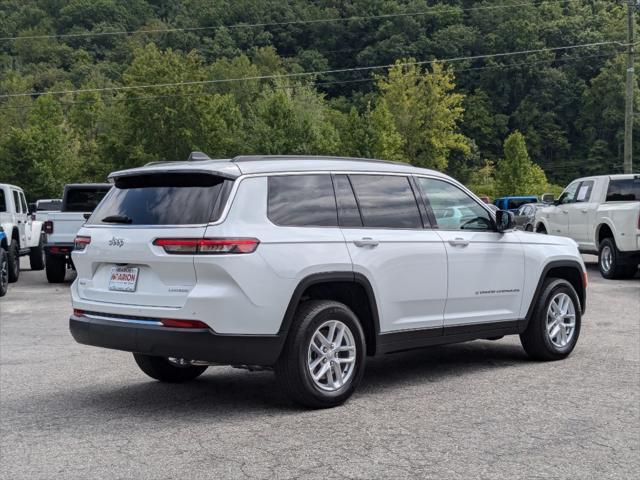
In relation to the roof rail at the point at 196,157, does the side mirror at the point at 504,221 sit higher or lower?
lower

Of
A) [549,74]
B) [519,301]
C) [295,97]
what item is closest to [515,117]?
[549,74]

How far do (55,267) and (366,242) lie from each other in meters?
14.0

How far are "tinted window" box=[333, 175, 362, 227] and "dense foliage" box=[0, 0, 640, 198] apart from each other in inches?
2630

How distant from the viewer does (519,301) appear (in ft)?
27.2

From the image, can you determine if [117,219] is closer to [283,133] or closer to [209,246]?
[209,246]

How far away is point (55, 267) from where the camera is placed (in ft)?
64.1

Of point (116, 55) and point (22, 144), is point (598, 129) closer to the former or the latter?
point (116, 55)

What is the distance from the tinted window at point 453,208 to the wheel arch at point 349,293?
1149mm

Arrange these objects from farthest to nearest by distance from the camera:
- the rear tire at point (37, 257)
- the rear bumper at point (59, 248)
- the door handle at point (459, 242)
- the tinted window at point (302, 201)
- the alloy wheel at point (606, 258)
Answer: the rear tire at point (37, 257)
the rear bumper at point (59, 248)
the alloy wheel at point (606, 258)
the door handle at point (459, 242)
the tinted window at point (302, 201)

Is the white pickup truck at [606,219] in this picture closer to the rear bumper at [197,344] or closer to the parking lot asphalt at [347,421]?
the parking lot asphalt at [347,421]

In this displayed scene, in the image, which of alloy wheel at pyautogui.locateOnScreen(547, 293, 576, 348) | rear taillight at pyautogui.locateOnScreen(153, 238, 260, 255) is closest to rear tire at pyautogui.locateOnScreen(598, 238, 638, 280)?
alloy wheel at pyautogui.locateOnScreen(547, 293, 576, 348)

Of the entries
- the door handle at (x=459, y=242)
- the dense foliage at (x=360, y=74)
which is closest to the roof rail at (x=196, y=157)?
the door handle at (x=459, y=242)

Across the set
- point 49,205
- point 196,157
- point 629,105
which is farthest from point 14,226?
point 629,105

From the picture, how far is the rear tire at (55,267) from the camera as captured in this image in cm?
1939
